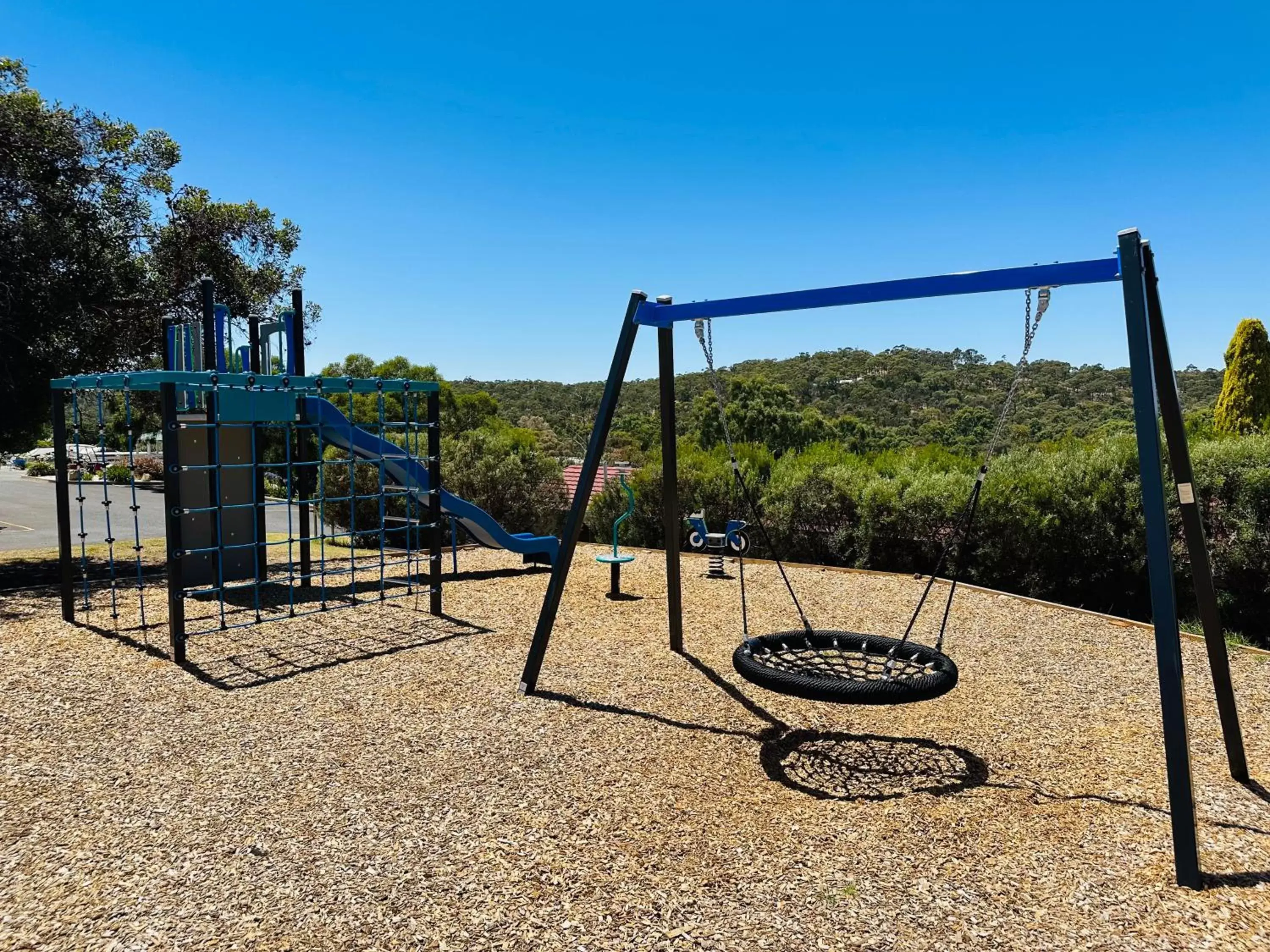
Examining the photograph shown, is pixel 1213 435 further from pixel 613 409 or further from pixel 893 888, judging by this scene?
pixel 893 888

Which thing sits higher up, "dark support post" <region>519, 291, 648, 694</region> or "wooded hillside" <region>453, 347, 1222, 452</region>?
"wooded hillside" <region>453, 347, 1222, 452</region>

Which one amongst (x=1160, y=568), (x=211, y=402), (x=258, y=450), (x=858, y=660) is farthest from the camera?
(x=258, y=450)

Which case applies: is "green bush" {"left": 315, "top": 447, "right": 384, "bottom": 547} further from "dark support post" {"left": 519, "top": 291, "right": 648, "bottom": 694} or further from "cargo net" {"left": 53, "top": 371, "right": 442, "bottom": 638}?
"dark support post" {"left": 519, "top": 291, "right": 648, "bottom": 694}

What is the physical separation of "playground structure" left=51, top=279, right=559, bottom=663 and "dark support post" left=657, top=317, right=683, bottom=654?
7.59ft

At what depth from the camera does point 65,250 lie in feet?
28.8

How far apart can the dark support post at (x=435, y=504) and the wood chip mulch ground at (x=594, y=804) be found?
3.42ft

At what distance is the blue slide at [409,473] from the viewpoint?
310 inches

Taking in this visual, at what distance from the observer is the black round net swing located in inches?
141

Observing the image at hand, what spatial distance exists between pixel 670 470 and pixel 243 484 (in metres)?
5.02

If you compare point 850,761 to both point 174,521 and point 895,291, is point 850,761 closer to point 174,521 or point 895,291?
point 895,291

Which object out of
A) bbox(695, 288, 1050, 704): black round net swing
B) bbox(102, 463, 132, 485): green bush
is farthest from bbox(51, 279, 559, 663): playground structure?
bbox(102, 463, 132, 485): green bush

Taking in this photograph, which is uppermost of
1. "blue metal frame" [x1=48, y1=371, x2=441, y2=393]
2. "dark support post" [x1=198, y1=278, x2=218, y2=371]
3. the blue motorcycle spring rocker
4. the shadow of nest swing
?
"dark support post" [x1=198, y1=278, x2=218, y2=371]

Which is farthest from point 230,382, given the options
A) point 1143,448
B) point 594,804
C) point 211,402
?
point 1143,448

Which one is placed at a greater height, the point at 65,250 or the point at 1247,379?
the point at 65,250
